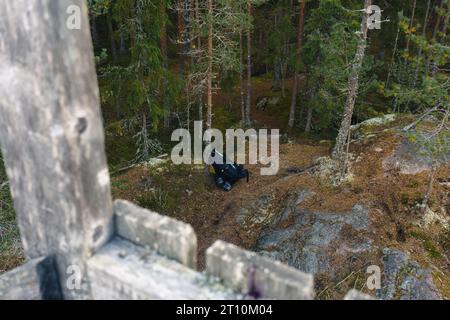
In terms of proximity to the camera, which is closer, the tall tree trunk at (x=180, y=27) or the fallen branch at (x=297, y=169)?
the fallen branch at (x=297, y=169)

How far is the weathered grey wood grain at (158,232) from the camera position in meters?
2.78

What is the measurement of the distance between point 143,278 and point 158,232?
0.31 meters

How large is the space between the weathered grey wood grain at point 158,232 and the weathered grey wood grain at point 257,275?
16 cm

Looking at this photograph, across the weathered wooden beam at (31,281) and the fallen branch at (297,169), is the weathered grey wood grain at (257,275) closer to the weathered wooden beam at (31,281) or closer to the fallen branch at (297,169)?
the weathered wooden beam at (31,281)

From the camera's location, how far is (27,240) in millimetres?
3037

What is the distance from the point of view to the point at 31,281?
2932mm

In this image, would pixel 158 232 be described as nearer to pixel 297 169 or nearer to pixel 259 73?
pixel 297 169

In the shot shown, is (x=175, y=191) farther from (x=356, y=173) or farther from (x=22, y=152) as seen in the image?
(x=22, y=152)

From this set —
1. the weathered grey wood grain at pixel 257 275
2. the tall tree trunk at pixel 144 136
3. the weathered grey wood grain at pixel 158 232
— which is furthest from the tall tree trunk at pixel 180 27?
the weathered grey wood grain at pixel 257 275

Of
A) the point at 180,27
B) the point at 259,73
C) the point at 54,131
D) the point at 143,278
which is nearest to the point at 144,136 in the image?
the point at 180,27

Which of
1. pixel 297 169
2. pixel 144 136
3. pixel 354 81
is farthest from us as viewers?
pixel 144 136

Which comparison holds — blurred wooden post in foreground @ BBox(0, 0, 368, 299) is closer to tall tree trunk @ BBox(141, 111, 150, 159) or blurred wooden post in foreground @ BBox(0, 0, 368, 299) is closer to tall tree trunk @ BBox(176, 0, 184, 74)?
tall tree trunk @ BBox(176, 0, 184, 74)

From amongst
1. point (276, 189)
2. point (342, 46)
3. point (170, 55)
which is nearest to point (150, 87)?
point (276, 189)

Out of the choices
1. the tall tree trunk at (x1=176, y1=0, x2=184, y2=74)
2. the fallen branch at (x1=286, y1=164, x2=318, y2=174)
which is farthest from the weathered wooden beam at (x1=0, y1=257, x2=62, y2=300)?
the fallen branch at (x1=286, y1=164, x2=318, y2=174)
